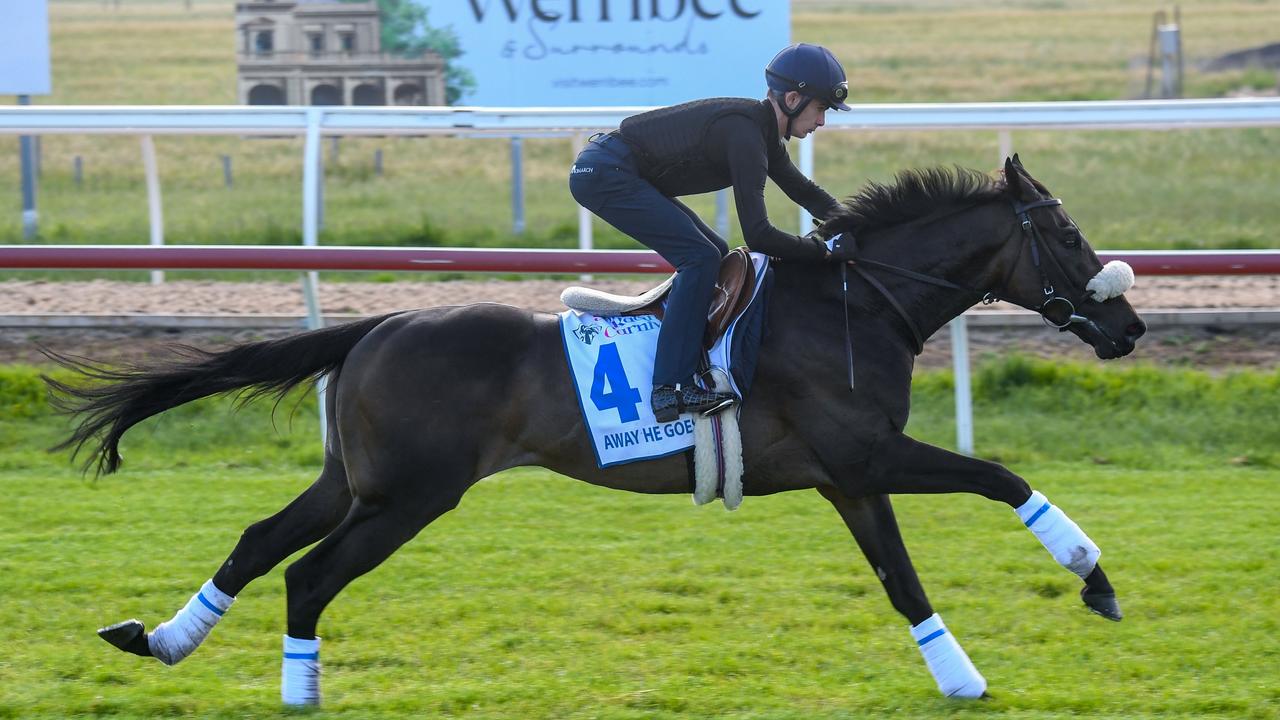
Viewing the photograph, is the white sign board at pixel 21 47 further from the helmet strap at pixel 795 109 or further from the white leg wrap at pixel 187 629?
the helmet strap at pixel 795 109

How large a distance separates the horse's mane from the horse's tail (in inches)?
62.1

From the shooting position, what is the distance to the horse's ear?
4.69 m

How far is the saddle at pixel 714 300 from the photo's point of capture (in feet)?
15.0

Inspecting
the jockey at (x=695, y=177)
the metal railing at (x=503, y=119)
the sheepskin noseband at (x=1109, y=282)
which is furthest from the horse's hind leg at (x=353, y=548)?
the metal railing at (x=503, y=119)

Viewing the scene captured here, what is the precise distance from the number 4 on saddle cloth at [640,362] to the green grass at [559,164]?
20.6 ft

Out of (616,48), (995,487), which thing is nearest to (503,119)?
(616,48)

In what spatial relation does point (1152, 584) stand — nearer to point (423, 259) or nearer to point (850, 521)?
point (850, 521)

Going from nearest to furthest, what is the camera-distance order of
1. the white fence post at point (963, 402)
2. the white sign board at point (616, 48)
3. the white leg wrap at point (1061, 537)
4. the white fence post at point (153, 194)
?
the white leg wrap at point (1061, 537) → the white fence post at point (963, 402) → the white fence post at point (153, 194) → the white sign board at point (616, 48)

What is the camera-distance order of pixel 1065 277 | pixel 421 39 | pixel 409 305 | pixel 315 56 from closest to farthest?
pixel 1065 277
pixel 409 305
pixel 421 39
pixel 315 56

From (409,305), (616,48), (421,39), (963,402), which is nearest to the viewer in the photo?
(963,402)

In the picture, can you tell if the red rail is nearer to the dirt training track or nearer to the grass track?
the dirt training track

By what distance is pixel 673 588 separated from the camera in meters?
5.63

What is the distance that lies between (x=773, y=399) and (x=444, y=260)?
308cm

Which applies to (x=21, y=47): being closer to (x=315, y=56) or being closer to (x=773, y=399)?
(x=315, y=56)
